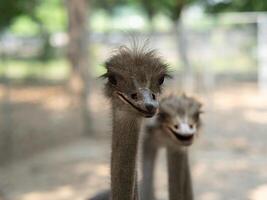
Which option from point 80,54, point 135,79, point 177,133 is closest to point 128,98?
point 135,79

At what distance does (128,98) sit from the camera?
2.14m

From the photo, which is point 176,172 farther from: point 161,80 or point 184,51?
point 184,51

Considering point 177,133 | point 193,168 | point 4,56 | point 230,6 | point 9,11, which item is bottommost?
point 193,168

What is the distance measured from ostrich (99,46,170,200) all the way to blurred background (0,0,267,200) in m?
0.28

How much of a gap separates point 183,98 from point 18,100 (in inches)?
459

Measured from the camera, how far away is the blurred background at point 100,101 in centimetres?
636

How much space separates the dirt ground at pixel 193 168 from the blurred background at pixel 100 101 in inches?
0.5

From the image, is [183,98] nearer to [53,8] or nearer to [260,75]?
[260,75]

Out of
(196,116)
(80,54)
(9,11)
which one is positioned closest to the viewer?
(196,116)

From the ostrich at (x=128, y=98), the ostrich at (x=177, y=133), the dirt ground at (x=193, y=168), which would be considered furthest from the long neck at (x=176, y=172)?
the dirt ground at (x=193, y=168)

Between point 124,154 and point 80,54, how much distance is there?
23.9 feet

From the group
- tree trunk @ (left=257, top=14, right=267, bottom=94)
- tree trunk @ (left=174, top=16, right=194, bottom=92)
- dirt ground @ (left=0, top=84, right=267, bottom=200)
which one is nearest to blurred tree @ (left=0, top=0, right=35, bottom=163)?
dirt ground @ (left=0, top=84, right=267, bottom=200)

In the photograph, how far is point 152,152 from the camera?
3.70 metres

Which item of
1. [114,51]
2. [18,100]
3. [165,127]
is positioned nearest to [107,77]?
[114,51]
